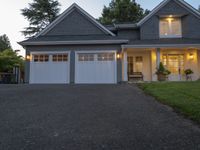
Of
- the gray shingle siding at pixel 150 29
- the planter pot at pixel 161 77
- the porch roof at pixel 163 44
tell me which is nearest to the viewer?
the porch roof at pixel 163 44

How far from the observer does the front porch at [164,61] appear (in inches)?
693

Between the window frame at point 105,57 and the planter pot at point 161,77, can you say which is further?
the window frame at point 105,57

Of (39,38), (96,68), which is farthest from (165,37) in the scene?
(39,38)

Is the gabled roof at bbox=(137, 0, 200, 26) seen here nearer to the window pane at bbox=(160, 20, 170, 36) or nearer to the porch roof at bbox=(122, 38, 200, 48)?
the window pane at bbox=(160, 20, 170, 36)

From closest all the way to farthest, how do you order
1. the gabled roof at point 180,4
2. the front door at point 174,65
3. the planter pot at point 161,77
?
the planter pot at point 161,77, the front door at point 174,65, the gabled roof at point 180,4

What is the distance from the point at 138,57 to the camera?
18750 mm

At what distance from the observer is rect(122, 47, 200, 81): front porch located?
1760cm

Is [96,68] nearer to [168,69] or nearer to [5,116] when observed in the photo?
[168,69]

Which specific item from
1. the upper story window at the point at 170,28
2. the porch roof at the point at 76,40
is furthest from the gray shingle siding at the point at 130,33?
the porch roof at the point at 76,40

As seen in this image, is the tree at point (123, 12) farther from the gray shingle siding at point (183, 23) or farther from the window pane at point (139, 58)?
the window pane at point (139, 58)

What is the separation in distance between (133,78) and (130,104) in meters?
11.2

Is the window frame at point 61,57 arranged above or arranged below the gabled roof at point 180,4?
below

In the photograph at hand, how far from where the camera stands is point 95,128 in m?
4.72

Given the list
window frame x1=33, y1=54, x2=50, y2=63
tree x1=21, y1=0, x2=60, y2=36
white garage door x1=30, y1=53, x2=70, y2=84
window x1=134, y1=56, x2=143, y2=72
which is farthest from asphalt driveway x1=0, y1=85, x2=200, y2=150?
tree x1=21, y1=0, x2=60, y2=36
